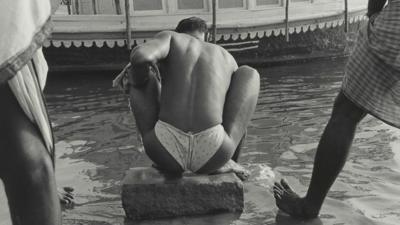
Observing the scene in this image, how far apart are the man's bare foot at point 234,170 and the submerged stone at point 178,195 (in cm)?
10

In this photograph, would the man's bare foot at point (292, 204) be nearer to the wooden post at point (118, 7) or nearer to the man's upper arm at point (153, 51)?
the man's upper arm at point (153, 51)

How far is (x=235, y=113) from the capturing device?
138 inches

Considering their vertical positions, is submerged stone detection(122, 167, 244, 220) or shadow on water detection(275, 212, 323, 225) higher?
submerged stone detection(122, 167, 244, 220)

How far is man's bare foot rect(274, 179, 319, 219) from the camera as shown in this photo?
3121 mm

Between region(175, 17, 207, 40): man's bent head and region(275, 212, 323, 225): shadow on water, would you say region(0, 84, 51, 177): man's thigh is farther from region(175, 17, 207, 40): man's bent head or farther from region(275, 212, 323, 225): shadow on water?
region(175, 17, 207, 40): man's bent head

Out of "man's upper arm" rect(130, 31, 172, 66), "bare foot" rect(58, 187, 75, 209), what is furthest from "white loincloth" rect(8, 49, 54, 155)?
"bare foot" rect(58, 187, 75, 209)

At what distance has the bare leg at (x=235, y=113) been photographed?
3379 millimetres

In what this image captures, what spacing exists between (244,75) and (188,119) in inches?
21.7

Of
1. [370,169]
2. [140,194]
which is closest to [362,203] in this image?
[370,169]

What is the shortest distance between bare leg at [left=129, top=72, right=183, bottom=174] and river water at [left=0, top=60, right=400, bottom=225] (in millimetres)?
351

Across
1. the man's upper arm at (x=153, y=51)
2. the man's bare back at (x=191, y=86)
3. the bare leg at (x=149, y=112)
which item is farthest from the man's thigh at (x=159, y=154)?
the man's upper arm at (x=153, y=51)

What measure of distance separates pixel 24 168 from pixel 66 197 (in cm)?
206

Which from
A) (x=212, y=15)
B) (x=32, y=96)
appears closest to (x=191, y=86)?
(x=32, y=96)

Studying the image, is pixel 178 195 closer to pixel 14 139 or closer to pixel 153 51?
pixel 153 51
